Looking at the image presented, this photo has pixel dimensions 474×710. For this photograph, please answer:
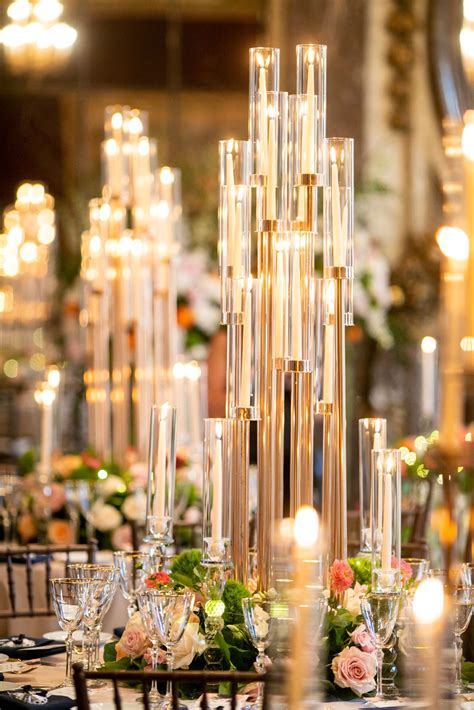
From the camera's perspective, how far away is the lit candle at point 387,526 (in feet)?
10.4

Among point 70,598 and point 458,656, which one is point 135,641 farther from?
point 458,656

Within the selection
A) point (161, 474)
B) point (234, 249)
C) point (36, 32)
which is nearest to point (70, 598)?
point (161, 474)

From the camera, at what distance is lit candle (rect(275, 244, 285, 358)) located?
345cm

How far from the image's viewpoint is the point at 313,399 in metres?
3.49

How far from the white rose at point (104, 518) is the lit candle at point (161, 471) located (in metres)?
2.40

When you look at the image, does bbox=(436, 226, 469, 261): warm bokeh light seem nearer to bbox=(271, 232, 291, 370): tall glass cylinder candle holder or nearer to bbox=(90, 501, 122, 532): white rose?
bbox=(271, 232, 291, 370): tall glass cylinder candle holder

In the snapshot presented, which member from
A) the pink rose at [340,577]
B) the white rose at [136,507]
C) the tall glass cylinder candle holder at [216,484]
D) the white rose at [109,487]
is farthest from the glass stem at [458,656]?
the white rose at [109,487]

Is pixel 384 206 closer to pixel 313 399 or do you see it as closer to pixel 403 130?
pixel 403 130

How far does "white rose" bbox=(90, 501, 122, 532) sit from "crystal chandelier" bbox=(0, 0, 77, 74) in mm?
4792

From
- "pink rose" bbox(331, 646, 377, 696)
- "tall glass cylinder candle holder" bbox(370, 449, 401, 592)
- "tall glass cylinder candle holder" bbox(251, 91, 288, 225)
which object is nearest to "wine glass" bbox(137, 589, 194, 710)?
"pink rose" bbox(331, 646, 377, 696)

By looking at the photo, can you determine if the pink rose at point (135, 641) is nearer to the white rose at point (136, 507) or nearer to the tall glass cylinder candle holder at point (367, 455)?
the tall glass cylinder candle holder at point (367, 455)

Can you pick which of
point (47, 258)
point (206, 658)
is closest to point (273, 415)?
point (206, 658)

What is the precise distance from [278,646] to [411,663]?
1.61 ft

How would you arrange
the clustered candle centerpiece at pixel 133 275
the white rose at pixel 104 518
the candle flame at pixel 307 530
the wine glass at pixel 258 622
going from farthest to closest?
1. the clustered candle centerpiece at pixel 133 275
2. the white rose at pixel 104 518
3. the wine glass at pixel 258 622
4. the candle flame at pixel 307 530
